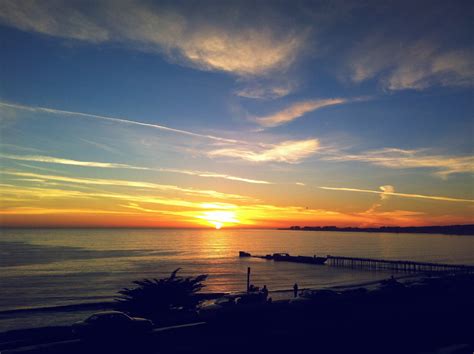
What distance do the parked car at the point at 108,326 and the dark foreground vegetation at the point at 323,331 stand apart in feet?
1.27

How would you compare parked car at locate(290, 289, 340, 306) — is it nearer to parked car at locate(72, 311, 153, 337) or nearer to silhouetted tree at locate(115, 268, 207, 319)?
silhouetted tree at locate(115, 268, 207, 319)

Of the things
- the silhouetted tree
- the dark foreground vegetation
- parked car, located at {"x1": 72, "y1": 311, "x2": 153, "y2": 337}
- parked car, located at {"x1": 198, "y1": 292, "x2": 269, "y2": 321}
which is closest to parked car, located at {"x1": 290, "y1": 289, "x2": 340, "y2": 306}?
the dark foreground vegetation

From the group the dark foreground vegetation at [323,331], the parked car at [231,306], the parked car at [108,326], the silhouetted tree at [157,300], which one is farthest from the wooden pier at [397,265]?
the parked car at [108,326]

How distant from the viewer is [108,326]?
21078 millimetres

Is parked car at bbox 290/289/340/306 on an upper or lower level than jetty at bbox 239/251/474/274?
upper

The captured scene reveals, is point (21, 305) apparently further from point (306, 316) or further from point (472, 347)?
point (472, 347)

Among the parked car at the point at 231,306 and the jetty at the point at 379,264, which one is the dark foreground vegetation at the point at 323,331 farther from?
the jetty at the point at 379,264

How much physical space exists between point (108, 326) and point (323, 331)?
1349 cm

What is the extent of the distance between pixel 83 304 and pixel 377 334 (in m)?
41.8

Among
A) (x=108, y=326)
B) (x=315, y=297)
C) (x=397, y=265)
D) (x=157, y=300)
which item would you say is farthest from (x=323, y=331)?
(x=397, y=265)

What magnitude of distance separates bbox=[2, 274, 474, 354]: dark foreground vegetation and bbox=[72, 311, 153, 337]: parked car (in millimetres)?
387

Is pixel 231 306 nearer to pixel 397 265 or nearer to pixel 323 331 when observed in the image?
pixel 323 331

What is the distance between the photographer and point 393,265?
109m

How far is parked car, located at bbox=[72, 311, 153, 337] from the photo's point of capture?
20.8m
